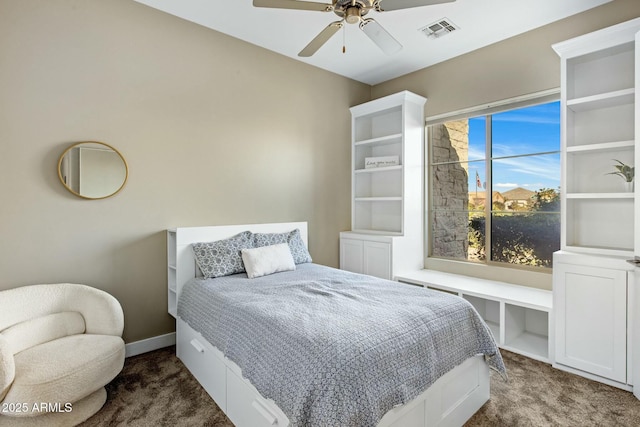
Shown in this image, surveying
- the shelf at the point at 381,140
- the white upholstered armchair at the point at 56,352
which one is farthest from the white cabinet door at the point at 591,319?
the white upholstered armchair at the point at 56,352

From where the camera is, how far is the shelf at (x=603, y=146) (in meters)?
2.31

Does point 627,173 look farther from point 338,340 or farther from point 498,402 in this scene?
point 338,340

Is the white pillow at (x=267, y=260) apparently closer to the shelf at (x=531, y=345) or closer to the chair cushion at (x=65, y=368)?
the chair cushion at (x=65, y=368)

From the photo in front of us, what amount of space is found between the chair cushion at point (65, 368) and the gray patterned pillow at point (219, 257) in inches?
30.1

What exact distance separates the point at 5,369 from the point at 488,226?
3.81 metres

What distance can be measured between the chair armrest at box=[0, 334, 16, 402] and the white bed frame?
3.07ft

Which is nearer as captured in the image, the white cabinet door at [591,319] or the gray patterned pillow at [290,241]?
the white cabinet door at [591,319]

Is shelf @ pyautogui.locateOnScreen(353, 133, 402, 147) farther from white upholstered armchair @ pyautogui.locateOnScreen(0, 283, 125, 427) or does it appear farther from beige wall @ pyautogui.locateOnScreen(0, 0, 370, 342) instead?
white upholstered armchair @ pyautogui.locateOnScreen(0, 283, 125, 427)

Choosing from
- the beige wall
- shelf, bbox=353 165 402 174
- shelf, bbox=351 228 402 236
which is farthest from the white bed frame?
shelf, bbox=353 165 402 174

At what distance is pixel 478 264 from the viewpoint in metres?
3.52

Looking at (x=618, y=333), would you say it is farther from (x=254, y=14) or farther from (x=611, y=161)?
(x=254, y=14)

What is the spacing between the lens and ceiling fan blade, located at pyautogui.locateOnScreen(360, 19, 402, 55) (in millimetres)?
1981

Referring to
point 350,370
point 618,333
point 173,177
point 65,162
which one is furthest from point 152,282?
point 618,333

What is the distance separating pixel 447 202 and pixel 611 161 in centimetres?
152
